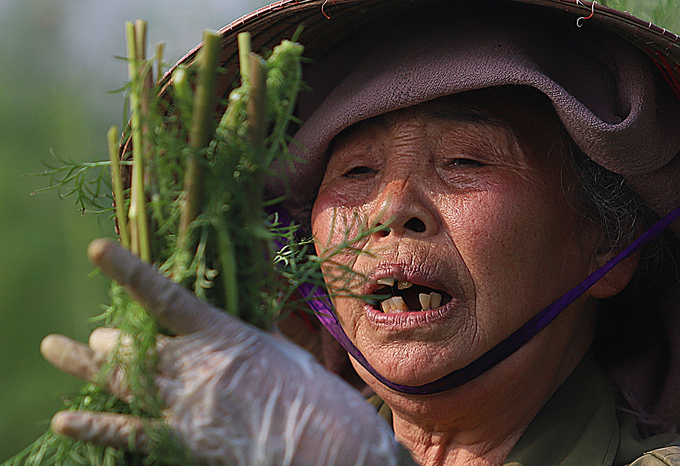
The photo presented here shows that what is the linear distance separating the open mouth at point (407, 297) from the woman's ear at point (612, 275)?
0.35 meters

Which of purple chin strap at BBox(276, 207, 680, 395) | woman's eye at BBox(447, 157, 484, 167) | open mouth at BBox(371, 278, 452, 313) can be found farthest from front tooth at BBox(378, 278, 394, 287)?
woman's eye at BBox(447, 157, 484, 167)

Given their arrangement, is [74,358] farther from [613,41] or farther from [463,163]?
[613,41]

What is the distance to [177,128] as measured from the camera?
30.1 inches

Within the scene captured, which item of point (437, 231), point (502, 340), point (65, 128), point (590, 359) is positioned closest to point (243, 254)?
point (437, 231)

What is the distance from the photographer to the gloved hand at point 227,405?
2.14ft

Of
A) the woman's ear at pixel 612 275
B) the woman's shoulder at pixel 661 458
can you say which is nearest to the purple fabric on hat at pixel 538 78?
the woman's ear at pixel 612 275

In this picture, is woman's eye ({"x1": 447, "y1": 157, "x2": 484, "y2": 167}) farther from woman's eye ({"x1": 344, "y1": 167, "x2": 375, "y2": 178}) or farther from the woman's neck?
the woman's neck

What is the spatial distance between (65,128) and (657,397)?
16.9 feet

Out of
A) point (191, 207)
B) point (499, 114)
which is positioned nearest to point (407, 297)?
point (499, 114)

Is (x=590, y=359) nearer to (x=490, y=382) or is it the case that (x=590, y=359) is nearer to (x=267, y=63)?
(x=490, y=382)

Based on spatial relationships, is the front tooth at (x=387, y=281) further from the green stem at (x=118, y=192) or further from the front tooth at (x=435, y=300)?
the green stem at (x=118, y=192)

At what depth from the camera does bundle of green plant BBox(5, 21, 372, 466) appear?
2.19ft

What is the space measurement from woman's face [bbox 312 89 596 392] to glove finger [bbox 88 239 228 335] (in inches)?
19.8

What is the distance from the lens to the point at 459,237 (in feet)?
3.80
